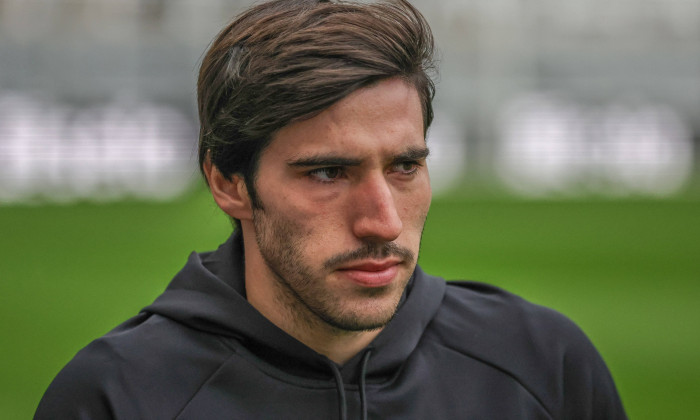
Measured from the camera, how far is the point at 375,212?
2396 millimetres

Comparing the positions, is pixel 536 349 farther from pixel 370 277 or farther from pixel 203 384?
pixel 203 384

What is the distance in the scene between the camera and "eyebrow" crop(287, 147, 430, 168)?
2.39 meters

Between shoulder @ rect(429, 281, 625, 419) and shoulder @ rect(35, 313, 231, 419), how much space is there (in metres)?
0.66

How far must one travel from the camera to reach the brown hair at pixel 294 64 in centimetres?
243

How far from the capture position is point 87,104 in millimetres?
15602

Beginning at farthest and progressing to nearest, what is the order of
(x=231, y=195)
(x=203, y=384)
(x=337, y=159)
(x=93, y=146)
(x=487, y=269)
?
1. (x=93, y=146)
2. (x=487, y=269)
3. (x=231, y=195)
4. (x=203, y=384)
5. (x=337, y=159)

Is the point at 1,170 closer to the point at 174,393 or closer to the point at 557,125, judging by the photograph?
the point at 557,125

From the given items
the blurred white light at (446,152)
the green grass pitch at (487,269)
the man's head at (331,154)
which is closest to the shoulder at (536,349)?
the man's head at (331,154)

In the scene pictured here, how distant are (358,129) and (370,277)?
0.36 metres

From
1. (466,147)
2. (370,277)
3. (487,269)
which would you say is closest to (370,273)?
(370,277)

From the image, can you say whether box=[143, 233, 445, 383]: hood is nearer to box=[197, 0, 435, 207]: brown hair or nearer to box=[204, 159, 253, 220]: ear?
box=[204, 159, 253, 220]: ear

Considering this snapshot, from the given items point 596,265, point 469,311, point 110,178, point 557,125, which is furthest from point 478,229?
point 469,311

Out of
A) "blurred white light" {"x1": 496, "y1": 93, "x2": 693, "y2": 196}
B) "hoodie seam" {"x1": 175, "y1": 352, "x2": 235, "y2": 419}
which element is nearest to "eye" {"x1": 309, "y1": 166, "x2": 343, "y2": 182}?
"hoodie seam" {"x1": 175, "y1": 352, "x2": 235, "y2": 419}

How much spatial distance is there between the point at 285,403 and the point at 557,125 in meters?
14.5
